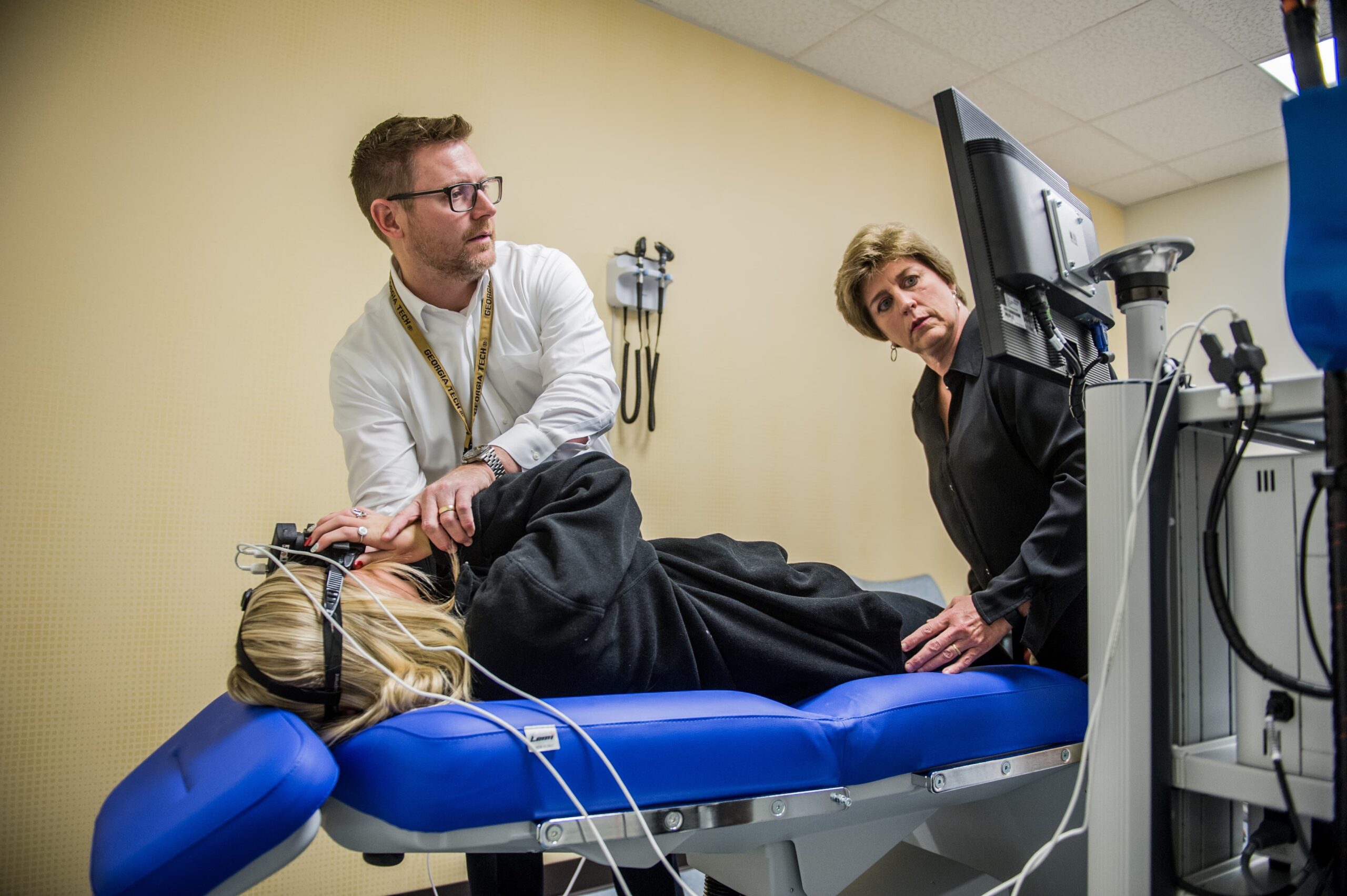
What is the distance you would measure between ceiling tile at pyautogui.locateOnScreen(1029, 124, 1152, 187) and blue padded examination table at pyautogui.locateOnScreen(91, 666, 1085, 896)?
3310mm

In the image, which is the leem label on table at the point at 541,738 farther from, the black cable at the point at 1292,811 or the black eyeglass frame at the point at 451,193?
the black eyeglass frame at the point at 451,193

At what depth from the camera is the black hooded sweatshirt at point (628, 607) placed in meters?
1.20

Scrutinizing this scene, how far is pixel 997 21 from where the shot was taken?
313 cm

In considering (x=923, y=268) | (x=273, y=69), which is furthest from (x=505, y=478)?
(x=273, y=69)

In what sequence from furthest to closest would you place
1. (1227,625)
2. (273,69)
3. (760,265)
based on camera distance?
(760,265), (273,69), (1227,625)

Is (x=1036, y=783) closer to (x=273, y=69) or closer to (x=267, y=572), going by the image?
(x=267, y=572)

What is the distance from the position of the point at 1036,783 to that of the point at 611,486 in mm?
923

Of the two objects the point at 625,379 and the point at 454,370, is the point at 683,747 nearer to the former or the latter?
the point at 454,370

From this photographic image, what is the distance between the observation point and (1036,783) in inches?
59.7

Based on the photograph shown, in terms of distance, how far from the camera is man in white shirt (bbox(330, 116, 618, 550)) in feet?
6.34

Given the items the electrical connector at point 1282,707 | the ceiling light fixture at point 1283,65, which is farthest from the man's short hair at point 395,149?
the ceiling light fixture at point 1283,65

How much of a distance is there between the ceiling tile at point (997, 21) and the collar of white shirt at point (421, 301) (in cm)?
196

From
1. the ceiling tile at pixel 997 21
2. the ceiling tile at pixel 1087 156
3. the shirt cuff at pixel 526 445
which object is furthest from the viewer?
the ceiling tile at pixel 1087 156

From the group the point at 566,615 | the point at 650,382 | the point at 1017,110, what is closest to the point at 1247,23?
the point at 1017,110
